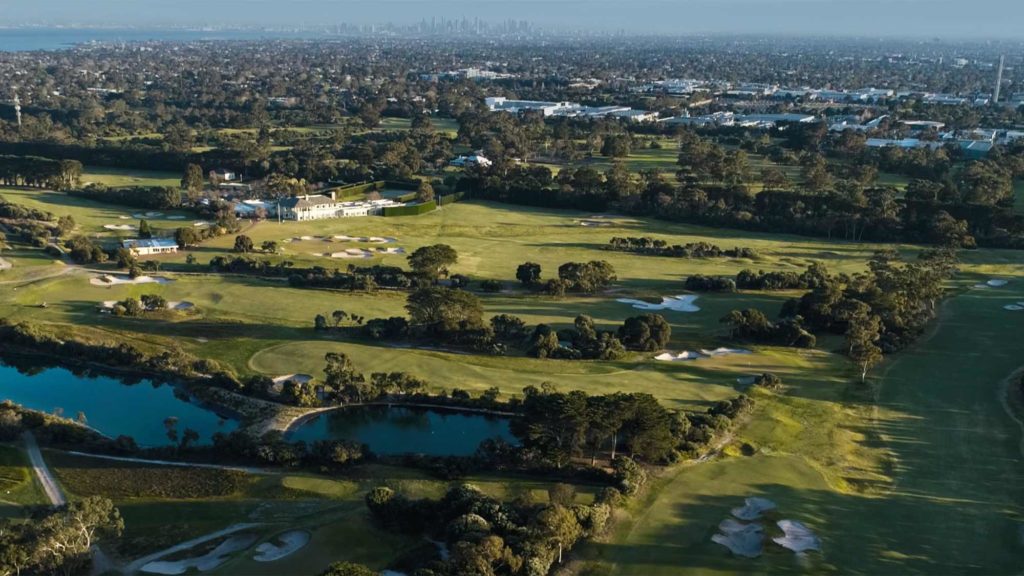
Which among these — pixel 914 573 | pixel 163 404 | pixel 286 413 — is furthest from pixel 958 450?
pixel 163 404

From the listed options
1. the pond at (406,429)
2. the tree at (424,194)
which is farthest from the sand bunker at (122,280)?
the tree at (424,194)

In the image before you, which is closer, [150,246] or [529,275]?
[529,275]

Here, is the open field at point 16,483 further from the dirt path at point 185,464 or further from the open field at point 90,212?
the open field at point 90,212

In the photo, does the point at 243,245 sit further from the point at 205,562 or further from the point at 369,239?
the point at 205,562

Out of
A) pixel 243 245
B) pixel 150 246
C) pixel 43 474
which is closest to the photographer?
pixel 43 474

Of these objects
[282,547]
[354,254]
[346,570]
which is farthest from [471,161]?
[346,570]

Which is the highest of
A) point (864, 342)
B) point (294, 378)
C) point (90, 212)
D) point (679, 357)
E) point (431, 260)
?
point (431, 260)

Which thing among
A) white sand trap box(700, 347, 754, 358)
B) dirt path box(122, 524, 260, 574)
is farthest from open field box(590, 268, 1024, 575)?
dirt path box(122, 524, 260, 574)
